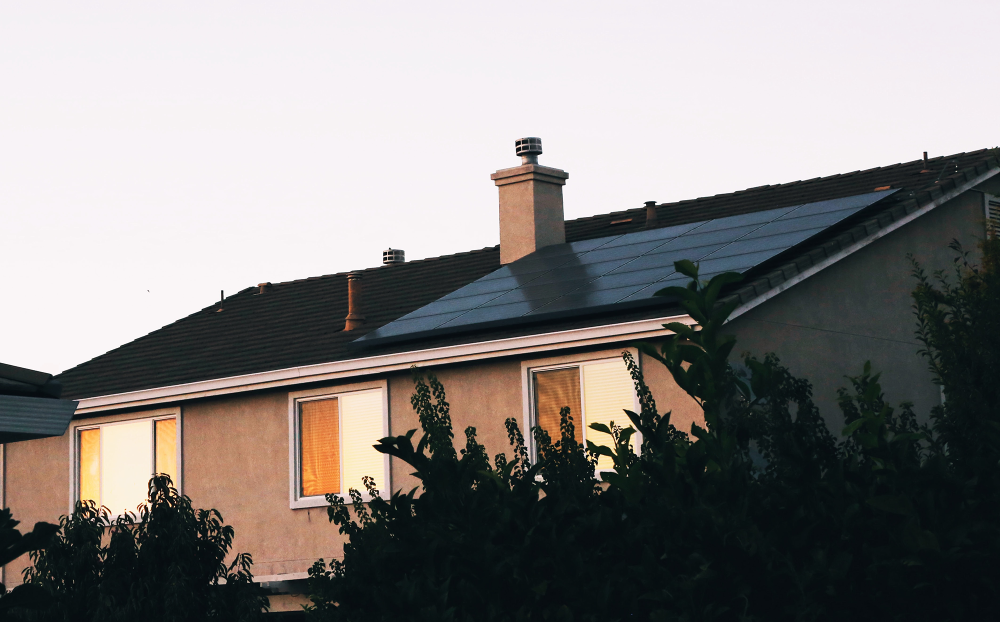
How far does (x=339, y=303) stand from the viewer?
23.4 metres

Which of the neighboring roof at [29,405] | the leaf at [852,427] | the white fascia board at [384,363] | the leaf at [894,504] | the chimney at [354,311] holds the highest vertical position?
the chimney at [354,311]

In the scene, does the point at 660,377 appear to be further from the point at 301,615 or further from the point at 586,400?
the point at 301,615

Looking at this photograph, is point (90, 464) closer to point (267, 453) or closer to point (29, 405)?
point (267, 453)

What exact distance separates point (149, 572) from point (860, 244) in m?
11.1

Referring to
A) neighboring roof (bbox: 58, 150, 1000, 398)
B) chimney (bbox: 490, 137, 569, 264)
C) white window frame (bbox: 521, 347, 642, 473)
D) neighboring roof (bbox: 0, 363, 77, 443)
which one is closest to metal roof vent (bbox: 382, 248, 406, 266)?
neighboring roof (bbox: 58, 150, 1000, 398)

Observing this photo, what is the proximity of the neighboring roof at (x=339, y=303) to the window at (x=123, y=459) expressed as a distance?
71cm

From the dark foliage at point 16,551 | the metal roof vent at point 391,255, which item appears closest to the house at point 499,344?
the metal roof vent at point 391,255

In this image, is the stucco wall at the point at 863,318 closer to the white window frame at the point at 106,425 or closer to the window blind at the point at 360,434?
the window blind at the point at 360,434

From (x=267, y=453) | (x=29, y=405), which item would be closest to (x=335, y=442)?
(x=267, y=453)

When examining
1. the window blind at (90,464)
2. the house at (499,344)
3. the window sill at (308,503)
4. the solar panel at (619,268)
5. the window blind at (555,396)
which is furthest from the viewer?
the window blind at (90,464)

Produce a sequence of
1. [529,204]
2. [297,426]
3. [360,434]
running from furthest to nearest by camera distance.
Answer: [529,204]
[297,426]
[360,434]

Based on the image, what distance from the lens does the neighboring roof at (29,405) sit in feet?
20.8

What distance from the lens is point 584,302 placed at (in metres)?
17.4

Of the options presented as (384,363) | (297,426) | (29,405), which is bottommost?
(29,405)
